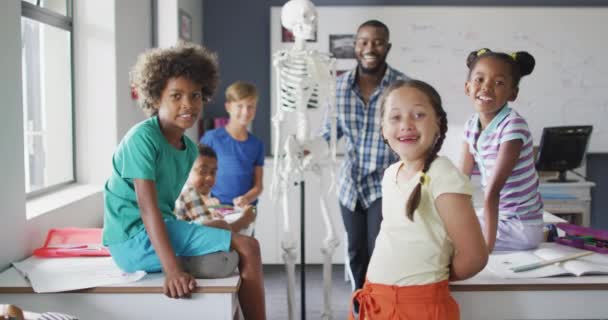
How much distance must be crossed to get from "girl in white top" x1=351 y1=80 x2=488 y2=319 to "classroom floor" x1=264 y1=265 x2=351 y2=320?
1.68 m

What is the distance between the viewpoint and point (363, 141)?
9.90ft

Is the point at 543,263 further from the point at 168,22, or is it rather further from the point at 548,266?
the point at 168,22

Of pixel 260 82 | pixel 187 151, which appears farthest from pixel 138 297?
pixel 260 82

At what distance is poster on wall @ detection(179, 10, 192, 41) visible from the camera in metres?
4.29

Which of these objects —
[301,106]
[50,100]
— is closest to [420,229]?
[301,106]

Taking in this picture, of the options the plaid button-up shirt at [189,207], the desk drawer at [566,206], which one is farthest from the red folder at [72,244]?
the desk drawer at [566,206]

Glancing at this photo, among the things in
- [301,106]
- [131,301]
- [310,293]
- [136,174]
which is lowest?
[310,293]

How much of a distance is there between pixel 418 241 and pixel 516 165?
0.75 m

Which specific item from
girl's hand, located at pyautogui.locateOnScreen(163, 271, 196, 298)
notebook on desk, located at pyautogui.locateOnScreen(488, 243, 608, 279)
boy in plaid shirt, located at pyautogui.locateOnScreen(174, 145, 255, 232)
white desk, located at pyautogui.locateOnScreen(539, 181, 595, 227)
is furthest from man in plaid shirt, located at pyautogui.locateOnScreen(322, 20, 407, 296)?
white desk, located at pyautogui.locateOnScreen(539, 181, 595, 227)

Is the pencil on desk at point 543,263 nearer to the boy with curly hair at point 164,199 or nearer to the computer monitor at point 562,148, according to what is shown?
the boy with curly hair at point 164,199

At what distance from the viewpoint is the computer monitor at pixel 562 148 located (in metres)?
4.49

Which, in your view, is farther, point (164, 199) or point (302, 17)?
point (302, 17)

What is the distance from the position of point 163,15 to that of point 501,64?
2608 mm

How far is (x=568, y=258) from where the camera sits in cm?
221
